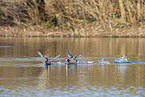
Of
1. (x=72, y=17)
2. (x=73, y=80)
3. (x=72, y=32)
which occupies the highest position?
(x=72, y=17)

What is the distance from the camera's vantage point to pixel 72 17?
5697 cm

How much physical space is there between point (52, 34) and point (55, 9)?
382 cm

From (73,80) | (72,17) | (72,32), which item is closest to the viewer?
(73,80)

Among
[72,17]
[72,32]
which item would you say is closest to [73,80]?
[72,32]

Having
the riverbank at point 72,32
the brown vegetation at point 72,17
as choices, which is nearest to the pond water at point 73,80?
the riverbank at point 72,32

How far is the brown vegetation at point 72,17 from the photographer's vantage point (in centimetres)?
5341

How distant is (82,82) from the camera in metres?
14.4

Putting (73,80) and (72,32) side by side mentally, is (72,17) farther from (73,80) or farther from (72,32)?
(73,80)

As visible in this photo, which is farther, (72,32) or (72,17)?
(72,17)

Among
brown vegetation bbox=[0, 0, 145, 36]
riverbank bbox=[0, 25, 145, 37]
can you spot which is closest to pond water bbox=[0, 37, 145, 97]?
riverbank bbox=[0, 25, 145, 37]

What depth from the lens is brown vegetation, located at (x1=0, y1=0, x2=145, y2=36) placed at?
175 ft

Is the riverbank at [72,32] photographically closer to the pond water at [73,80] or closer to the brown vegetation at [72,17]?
the brown vegetation at [72,17]

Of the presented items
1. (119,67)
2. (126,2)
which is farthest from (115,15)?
(119,67)

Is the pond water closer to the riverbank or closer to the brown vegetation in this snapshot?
the riverbank
